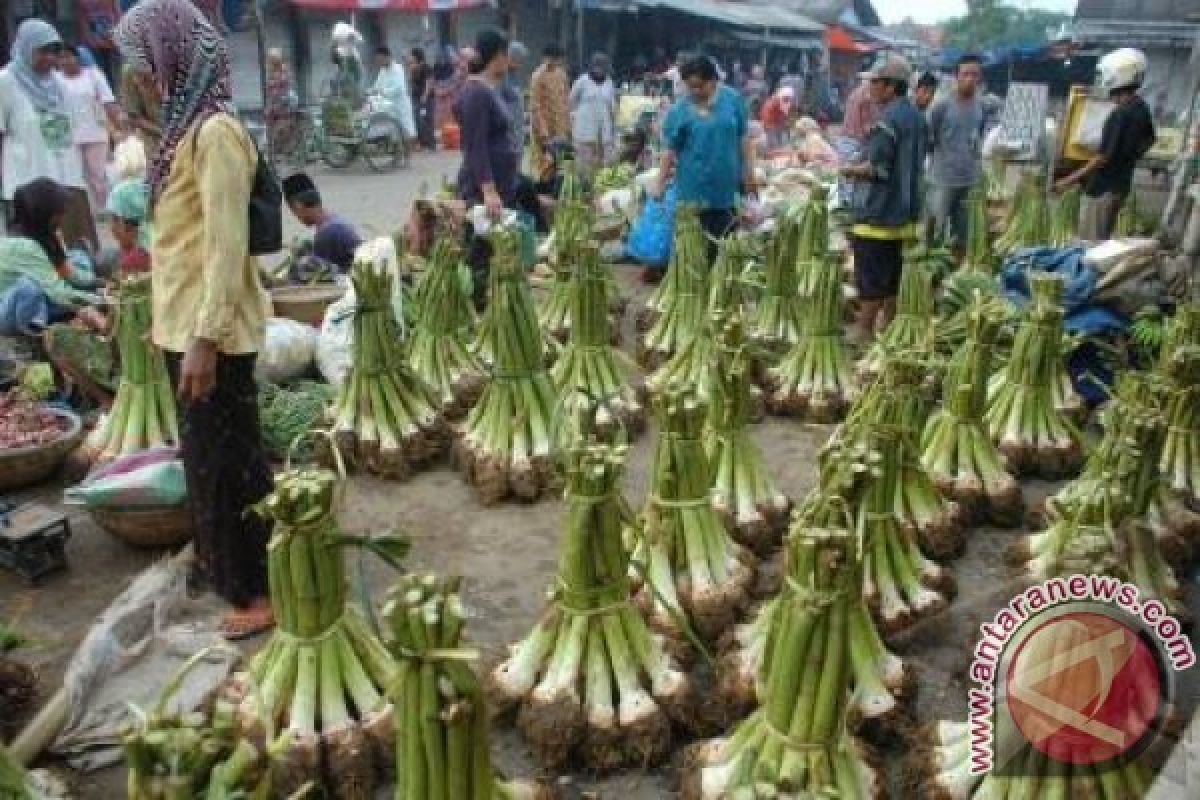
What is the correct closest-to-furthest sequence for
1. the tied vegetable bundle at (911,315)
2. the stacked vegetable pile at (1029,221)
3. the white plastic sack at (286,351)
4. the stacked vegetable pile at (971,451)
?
the stacked vegetable pile at (971,451) → the white plastic sack at (286,351) → the tied vegetable bundle at (911,315) → the stacked vegetable pile at (1029,221)

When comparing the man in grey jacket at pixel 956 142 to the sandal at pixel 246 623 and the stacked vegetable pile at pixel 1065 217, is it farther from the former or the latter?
the sandal at pixel 246 623

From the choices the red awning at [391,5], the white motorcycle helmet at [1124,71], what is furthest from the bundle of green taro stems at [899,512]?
the red awning at [391,5]

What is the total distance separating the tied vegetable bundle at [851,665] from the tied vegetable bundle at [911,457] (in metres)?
0.71

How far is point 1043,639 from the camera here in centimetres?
215

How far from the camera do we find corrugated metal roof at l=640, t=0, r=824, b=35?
970 inches

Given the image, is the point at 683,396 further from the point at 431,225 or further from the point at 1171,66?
the point at 1171,66

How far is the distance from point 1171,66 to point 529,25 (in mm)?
14445

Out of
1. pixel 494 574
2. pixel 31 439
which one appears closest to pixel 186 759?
pixel 494 574

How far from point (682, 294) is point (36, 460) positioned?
12.8 feet

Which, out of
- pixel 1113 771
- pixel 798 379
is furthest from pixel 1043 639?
pixel 798 379

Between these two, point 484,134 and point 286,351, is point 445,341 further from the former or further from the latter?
point 484,134

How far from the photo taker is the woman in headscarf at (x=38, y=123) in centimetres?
721

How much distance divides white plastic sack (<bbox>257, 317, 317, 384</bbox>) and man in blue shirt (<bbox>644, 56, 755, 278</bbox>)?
283cm

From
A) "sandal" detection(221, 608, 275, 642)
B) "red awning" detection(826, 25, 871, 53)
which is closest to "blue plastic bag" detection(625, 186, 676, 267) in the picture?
"sandal" detection(221, 608, 275, 642)
